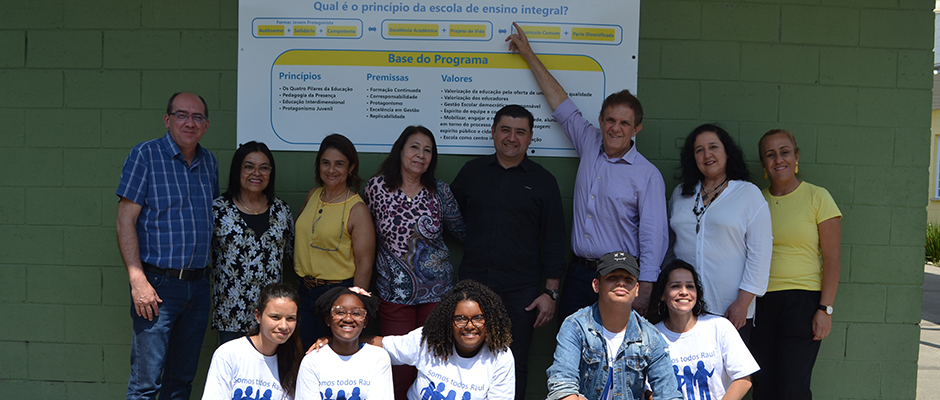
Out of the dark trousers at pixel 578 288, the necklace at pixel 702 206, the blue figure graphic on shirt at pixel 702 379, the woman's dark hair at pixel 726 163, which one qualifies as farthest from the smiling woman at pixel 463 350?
the woman's dark hair at pixel 726 163

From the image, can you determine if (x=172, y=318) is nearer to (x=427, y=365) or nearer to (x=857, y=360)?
(x=427, y=365)

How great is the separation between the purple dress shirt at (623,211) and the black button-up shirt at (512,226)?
0.15m

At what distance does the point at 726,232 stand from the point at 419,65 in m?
1.96

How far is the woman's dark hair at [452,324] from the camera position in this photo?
251cm

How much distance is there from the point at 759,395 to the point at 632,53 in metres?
2.10

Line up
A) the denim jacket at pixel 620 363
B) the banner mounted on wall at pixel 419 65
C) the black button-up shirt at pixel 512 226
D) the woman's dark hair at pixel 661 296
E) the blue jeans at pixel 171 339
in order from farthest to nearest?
the banner mounted on wall at pixel 419 65 < the black button-up shirt at pixel 512 226 < the blue jeans at pixel 171 339 < the woman's dark hair at pixel 661 296 < the denim jacket at pixel 620 363

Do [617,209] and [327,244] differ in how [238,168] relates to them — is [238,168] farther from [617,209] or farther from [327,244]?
[617,209]

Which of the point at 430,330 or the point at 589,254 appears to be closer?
the point at 430,330

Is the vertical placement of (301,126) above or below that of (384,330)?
above

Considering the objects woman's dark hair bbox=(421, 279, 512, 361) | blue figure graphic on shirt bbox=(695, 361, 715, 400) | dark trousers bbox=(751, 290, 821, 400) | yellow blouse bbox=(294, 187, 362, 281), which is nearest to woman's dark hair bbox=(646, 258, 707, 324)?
blue figure graphic on shirt bbox=(695, 361, 715, 400)

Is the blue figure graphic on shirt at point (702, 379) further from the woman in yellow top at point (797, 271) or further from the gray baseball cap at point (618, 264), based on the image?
the woman in yellow top at point (797, 271)

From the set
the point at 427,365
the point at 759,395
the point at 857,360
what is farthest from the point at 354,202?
the point at 857,360

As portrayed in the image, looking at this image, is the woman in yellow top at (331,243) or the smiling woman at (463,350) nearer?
the smiling woman at (463,350)

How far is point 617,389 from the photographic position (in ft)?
7.85
